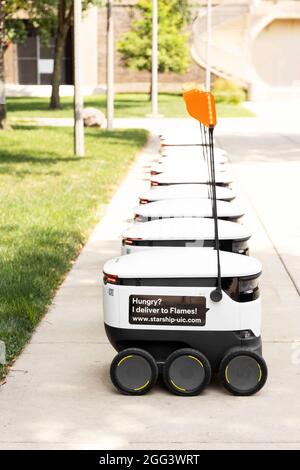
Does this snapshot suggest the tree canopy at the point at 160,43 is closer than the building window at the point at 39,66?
Yes

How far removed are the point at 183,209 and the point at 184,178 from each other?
211 centimetres

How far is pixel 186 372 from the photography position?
6.63 metres

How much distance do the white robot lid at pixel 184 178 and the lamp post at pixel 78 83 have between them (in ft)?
40.1

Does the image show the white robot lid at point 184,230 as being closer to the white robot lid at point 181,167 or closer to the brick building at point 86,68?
the white robot lid at point 181,167

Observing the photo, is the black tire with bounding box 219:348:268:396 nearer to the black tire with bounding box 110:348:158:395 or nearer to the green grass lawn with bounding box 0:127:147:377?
the black tire with bounding box 110:348:158:395

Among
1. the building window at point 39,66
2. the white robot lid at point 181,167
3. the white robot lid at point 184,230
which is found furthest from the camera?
A: the building window at point 39,66

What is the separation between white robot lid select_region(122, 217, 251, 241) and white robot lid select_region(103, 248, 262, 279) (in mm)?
681

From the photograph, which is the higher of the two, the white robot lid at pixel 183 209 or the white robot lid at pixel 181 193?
the white robot lid at pixel 183 209

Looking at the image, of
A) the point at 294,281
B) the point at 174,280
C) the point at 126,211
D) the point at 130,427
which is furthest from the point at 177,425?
the point at 126,211

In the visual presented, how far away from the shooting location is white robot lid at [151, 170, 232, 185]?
10594 mm

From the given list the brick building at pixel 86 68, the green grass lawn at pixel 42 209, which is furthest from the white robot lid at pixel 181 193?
the brick building at pixel 86 68

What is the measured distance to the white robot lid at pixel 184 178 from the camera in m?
10.6

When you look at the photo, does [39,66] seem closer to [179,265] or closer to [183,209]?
[183,209]

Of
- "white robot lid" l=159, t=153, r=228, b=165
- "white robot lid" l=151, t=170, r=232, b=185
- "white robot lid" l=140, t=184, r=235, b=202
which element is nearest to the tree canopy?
"white robot lid" l=159, t=153, r=228, b=165
